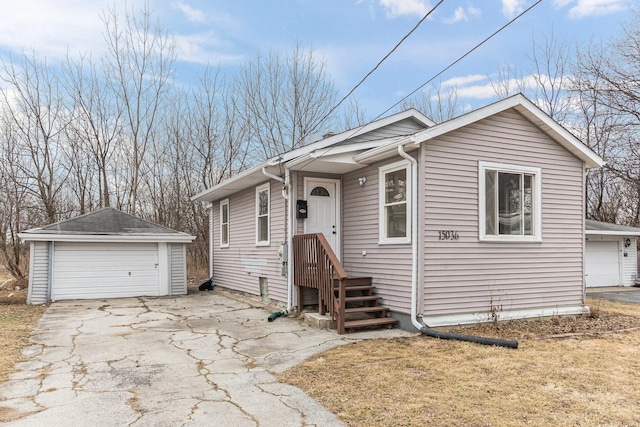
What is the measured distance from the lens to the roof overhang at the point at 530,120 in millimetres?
6492

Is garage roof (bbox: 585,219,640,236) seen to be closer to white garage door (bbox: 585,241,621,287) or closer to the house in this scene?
white garage door (bbox: 585,241,621,287)

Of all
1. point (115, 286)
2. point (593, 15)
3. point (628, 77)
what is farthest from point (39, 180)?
point (628, 77)

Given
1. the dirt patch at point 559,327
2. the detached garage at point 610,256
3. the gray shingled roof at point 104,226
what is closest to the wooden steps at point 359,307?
the dirt patch at point 559,327

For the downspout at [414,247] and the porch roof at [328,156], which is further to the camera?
the porch roof at [328,156]

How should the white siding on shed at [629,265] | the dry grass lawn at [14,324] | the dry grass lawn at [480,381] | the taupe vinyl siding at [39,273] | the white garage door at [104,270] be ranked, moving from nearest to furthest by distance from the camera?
the dry grass lawn at [480,381], the dry grass lawn at [14,324], the taupe vinyl siding at [39,273], the white garage door at [104,270], the white siding on shed at [629,265]

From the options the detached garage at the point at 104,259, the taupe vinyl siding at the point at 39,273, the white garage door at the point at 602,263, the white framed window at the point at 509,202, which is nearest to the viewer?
the white framed window at the point at 509,202

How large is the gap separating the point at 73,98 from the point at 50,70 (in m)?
1.31

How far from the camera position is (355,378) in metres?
4.32

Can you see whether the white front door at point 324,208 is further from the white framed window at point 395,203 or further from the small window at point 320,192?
the white framed window at point 395,203

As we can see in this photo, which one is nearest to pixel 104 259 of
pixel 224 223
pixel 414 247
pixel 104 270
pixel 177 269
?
pixel 104 270

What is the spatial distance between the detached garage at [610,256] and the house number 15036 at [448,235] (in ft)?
34.6

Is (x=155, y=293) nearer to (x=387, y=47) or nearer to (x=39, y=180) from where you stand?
(x=39, y=180)

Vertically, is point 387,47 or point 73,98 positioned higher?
point 73,98

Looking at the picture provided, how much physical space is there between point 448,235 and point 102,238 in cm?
912
